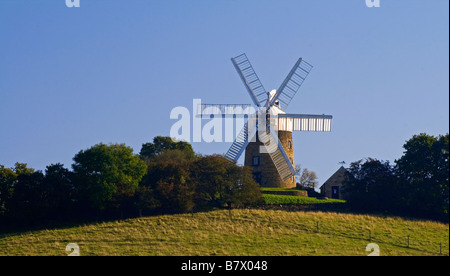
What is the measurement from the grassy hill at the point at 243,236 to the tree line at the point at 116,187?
191 cm

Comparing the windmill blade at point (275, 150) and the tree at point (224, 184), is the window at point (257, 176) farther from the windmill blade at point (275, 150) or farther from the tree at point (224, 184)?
the tree at point (224, 184)

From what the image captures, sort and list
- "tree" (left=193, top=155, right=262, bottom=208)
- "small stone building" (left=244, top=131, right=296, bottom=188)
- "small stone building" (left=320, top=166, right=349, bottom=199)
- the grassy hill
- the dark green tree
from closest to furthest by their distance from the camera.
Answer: the grassy hill
the dark green tree
"tree" (left=193, top=155, right=262, bottom=208)
"small stone building" (left=244, top=131, right=296, bottom=188)
"small stone building" (left=320, top=166, right=349, bottom=199)

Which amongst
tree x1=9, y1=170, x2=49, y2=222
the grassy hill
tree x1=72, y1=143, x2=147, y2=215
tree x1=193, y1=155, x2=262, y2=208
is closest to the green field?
tree x1=193, y1=155, x2=262, y2=208

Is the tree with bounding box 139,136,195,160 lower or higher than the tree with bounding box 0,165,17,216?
higher

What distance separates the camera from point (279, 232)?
49031mm

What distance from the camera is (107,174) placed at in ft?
183

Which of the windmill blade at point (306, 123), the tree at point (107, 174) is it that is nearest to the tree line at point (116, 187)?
the tree at point (107, 174)

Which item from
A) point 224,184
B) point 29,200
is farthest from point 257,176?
point 29,200

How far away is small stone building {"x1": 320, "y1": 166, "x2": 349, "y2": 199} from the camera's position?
65.1m

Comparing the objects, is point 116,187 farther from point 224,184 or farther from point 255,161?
point 255,161

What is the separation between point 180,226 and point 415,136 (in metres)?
Answer: 20.2

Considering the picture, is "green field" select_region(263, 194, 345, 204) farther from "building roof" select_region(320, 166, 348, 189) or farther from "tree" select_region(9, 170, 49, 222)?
"tree" select_region(9, 170, 49, 222)

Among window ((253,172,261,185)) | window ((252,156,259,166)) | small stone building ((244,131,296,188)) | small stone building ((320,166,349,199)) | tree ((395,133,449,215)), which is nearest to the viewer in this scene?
tree ((395,133,449,215))
